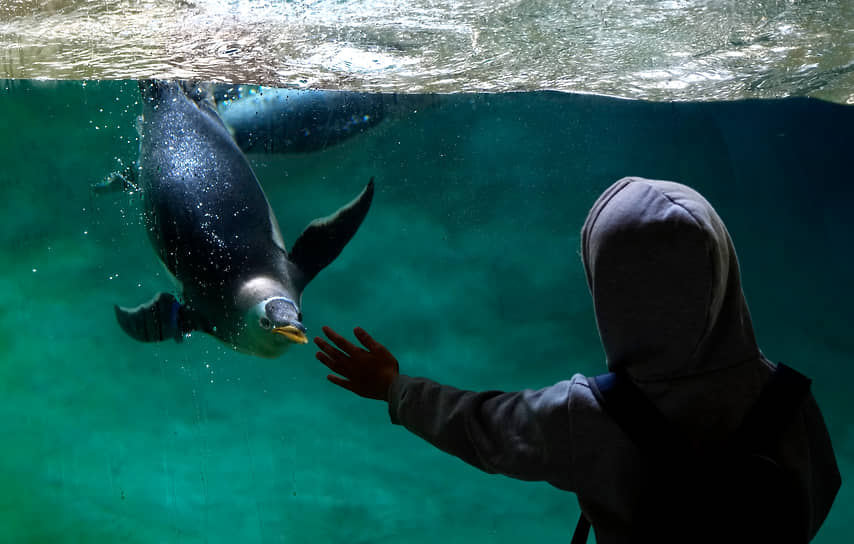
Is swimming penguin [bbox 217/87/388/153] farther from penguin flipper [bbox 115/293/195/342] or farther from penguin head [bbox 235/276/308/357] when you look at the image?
penguin head [bbox 235/276/308/357]

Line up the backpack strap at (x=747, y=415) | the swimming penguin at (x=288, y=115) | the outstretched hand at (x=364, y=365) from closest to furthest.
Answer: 1. the backpack strap at (x=747, y=415)
2. the outstretched hand at (x=364, y=365)
3. the swimming penguin at (x=288, y=115)

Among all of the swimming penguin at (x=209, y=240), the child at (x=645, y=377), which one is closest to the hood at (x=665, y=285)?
the child at (x=645, y=377)

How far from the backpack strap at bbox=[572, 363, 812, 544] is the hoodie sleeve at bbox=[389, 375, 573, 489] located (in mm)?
87

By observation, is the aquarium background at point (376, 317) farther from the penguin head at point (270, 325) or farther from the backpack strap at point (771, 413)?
the backpack strap at point (771, 413)

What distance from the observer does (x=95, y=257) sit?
6699 millimetres

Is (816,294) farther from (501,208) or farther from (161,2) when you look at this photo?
(161,2)

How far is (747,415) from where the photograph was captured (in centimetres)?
98

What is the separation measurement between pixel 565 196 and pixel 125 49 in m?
4.73

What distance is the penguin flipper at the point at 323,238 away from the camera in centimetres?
375

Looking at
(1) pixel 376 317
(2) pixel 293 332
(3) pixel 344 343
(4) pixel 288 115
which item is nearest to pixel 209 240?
(2) pixel 293 332

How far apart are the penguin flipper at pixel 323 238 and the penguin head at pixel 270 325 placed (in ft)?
1.40

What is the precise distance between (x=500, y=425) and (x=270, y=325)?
85.9 inches

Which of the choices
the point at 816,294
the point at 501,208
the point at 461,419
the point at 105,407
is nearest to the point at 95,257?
the point at 105,407

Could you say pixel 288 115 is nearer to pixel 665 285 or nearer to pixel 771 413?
pixel 665 285
